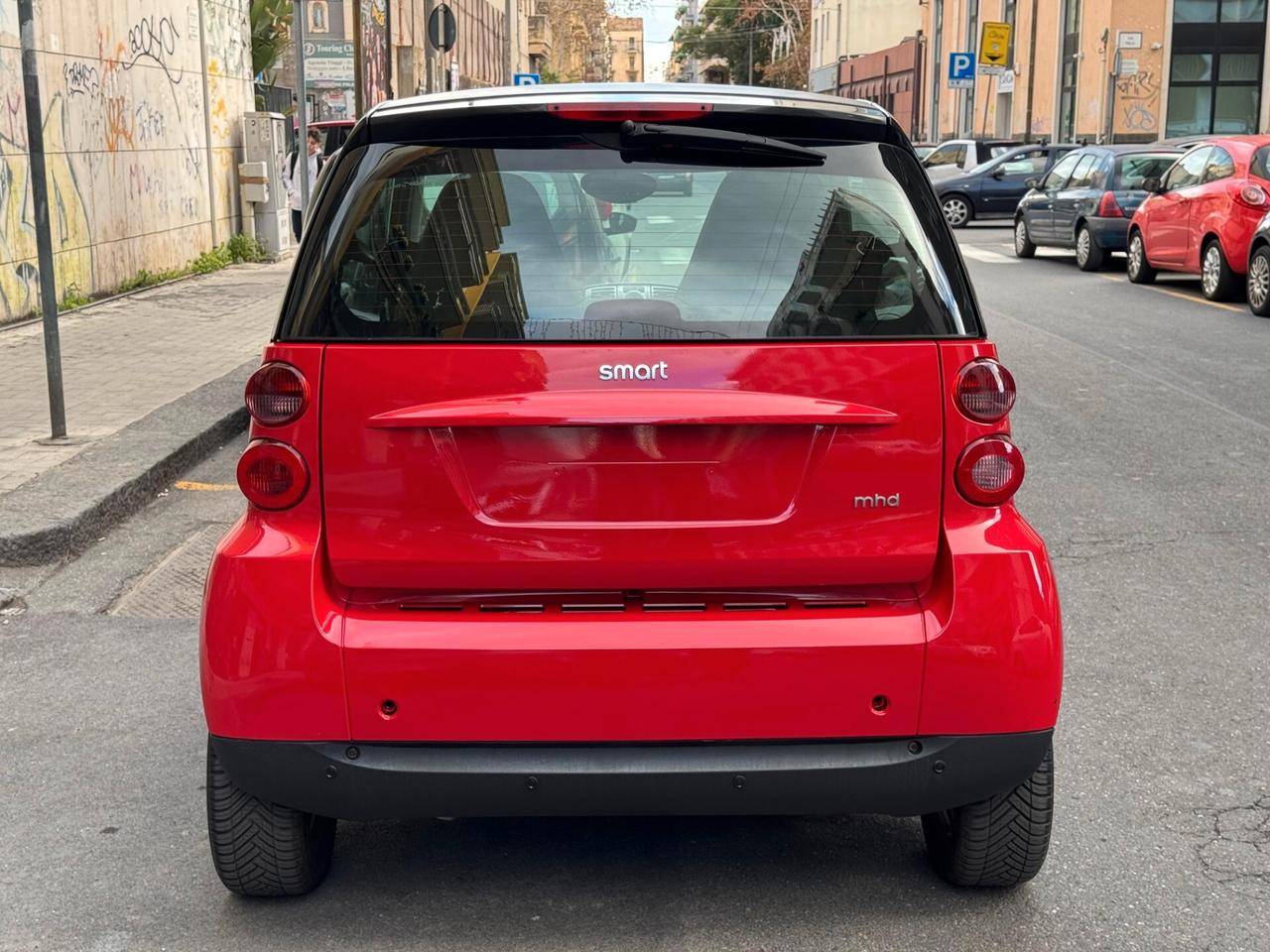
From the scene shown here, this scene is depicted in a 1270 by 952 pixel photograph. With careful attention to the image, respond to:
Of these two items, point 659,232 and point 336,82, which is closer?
point 659,232

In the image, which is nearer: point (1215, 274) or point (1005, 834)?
point (1005, 834)

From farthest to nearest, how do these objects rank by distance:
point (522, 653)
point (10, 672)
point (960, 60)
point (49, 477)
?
point (960, 60)
point (49, 477)
point (10, 672)
point (522, 653)

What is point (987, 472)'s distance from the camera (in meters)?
3.34

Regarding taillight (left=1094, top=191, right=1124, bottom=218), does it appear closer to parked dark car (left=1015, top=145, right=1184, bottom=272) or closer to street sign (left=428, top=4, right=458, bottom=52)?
parked dark car (left=1015, top=145, right=1184, bottom=272)

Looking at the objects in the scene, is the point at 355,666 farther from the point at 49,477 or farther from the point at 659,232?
the point at 49,477

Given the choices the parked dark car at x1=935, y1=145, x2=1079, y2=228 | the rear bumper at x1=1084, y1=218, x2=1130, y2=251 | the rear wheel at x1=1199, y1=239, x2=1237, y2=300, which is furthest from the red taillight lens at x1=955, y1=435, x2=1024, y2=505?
the parked dark car at x1=935, y1=145, x2=1079, y2=228

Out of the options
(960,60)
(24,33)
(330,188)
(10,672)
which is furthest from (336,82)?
(960,60)

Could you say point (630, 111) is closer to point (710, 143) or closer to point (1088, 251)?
point (710, 143)

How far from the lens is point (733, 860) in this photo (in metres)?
3.85

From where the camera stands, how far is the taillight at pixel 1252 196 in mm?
15594

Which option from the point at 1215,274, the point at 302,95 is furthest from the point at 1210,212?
the point at 302,95

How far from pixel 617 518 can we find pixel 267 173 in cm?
1826

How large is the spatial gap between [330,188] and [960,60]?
43685mm

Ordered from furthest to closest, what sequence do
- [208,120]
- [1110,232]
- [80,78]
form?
[1110,232]
[208,120]
[80,78]
